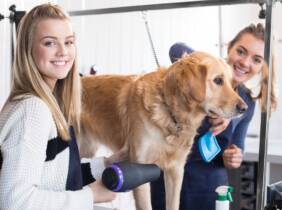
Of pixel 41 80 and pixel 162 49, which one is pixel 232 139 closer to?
pixel 162 49

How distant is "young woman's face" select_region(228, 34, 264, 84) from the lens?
110 cm

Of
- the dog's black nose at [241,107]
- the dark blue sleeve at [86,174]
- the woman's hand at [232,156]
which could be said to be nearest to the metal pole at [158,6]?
the dog's black nose at [241,107]

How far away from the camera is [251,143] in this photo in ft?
3.84

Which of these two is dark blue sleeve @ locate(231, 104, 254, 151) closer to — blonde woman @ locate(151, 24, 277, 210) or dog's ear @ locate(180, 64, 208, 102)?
blonde woman @ locate(151, 24, 277, 210)

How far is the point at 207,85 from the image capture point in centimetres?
112

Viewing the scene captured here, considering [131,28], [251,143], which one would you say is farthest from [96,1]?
[251,143]

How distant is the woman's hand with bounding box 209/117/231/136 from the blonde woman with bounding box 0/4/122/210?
1.20 ft

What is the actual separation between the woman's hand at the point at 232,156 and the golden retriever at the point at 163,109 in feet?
0.37

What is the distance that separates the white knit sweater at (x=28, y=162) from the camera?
2.82 ft

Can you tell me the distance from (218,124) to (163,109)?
166 mm

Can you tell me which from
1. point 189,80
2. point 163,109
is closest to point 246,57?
point 189,80

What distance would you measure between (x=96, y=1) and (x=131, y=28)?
241mm

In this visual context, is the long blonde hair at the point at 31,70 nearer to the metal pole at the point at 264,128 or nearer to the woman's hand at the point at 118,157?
the woman's hand at the point at 118,157

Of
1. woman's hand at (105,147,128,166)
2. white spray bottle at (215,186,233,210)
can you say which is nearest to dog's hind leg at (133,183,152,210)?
woman's hand at (105,147,128,166)
